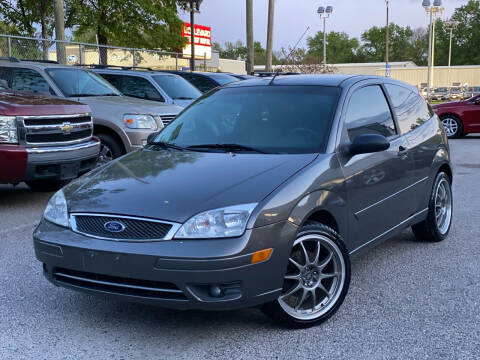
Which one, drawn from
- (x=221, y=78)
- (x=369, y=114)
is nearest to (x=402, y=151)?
(x=369, y=114)

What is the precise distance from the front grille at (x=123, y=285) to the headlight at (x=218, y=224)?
0.31m

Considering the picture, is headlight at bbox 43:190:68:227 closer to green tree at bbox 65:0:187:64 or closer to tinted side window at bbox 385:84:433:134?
tinted side window at bbox 385:84:433:134

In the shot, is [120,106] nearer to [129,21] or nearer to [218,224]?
[218,224]

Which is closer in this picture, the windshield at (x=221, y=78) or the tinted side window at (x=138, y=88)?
the tinted side window at (x=138, y=88)

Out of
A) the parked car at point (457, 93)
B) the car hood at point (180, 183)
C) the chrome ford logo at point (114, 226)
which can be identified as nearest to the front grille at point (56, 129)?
the car hood at point (180, 183)

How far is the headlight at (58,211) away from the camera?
3.76m

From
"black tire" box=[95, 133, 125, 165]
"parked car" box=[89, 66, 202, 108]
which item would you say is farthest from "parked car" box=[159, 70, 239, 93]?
"black tire" box=[95, 133, 125, 165]

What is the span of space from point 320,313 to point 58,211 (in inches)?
69.4

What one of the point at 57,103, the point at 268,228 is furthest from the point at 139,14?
the point at 268,228

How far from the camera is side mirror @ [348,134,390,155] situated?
421cm

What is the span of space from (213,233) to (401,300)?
167 cm

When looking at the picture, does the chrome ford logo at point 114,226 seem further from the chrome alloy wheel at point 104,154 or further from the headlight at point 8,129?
the chrome alloy wheel at point 104,154

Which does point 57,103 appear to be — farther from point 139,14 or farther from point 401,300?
point 139,14

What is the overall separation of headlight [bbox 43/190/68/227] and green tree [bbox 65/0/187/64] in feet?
71.3
